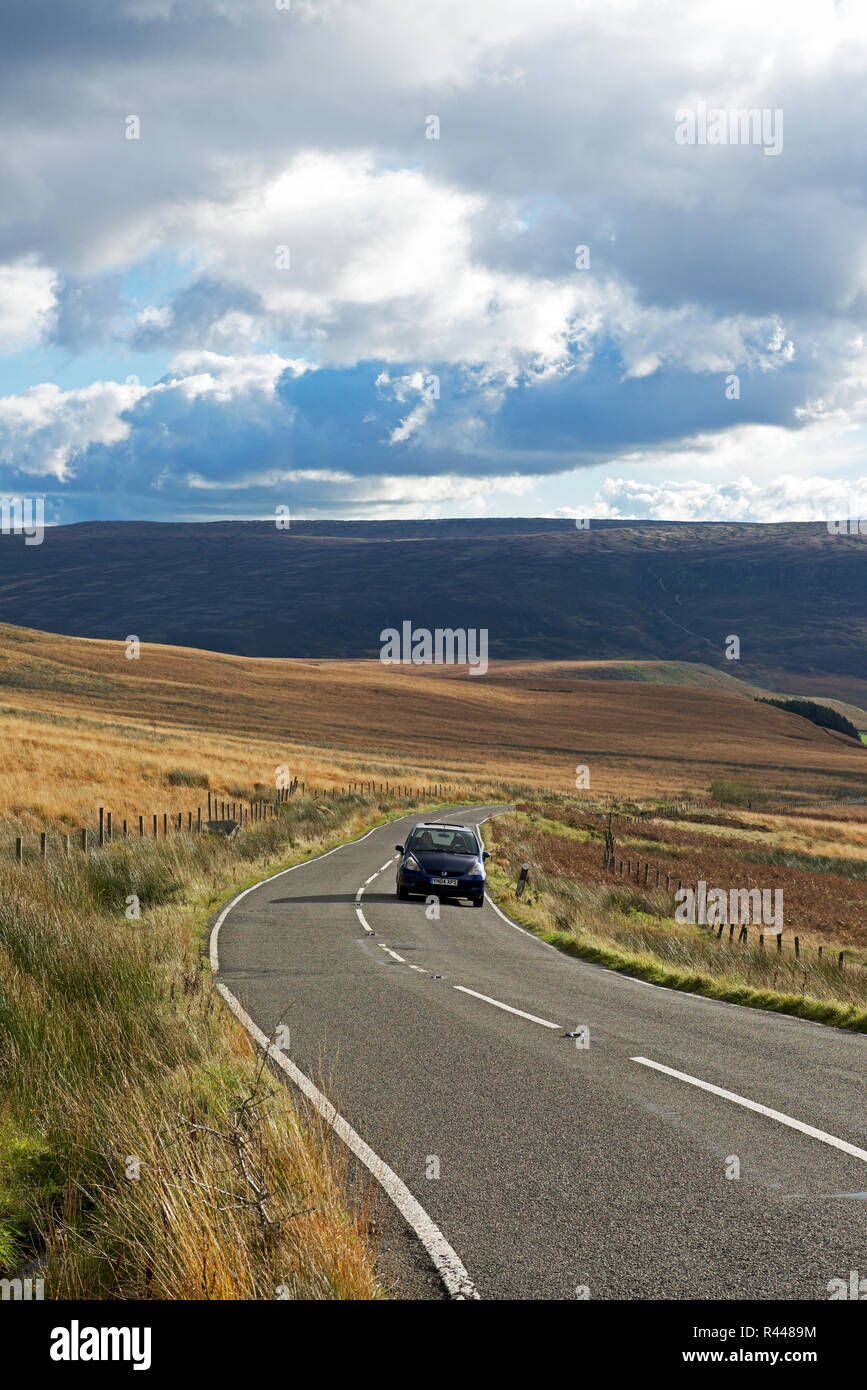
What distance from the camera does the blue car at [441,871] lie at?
23.3m

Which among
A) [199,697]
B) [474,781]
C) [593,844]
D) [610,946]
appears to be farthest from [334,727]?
[610,946]

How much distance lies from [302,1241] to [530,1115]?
3.34m

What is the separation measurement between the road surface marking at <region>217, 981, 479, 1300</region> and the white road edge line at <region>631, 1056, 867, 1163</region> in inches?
112

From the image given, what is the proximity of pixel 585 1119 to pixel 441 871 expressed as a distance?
Answer: 52.4 ft

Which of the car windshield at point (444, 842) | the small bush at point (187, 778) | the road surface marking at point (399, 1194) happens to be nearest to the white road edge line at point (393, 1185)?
the road surface marking at point (399, 1194)

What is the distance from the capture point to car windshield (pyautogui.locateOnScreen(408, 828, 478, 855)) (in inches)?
947

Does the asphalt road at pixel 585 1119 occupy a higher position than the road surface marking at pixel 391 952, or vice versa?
the asphalt road at pixel 585 1119

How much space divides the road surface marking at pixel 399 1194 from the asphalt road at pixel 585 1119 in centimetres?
5

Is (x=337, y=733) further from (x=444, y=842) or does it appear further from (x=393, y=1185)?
(x=393, y=1185)

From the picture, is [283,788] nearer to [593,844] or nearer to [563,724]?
[593,844]

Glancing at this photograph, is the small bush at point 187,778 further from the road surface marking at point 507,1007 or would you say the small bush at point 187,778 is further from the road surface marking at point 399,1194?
the road surface marking at point 399,1194

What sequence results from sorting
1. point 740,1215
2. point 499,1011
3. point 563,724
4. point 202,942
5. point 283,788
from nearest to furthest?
point 740,1215, point 499,1011, point 202,942, point 283,788, point 563,724

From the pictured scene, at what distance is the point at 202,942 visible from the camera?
1572 cm

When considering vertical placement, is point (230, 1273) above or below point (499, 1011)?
above
